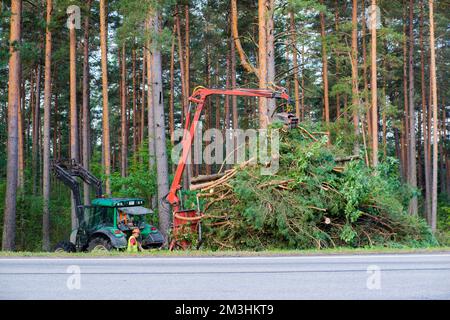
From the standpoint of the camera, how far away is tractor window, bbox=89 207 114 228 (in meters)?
17.1

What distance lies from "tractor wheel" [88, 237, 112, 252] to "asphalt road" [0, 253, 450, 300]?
6.29 metres

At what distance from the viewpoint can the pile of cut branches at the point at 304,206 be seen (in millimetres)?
15039

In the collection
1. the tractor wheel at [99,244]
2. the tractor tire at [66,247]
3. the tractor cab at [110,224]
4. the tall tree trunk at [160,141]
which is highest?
the tall tree trunk at [160,141]

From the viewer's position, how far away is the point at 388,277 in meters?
7.14

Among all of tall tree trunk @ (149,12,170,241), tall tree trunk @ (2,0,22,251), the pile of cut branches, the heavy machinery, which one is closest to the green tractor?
the heavy machinery

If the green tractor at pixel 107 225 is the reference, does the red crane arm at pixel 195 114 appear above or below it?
above

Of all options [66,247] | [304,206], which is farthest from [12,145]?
[304,206]

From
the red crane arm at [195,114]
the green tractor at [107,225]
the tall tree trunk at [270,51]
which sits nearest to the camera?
the red crane arm at [195,114]

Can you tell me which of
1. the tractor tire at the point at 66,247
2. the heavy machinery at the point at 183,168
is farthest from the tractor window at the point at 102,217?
the heavy machinery at the point at 183,168

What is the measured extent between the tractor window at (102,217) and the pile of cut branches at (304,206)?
2881mm

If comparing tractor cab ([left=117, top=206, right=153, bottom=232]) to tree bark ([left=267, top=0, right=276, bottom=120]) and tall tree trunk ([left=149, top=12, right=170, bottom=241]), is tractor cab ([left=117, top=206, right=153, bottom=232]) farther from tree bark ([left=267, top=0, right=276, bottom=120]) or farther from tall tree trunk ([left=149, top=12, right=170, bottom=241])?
tree bark ([left=267, top=0, right=276, bottom=120])

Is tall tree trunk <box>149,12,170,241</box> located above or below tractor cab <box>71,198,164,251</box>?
above

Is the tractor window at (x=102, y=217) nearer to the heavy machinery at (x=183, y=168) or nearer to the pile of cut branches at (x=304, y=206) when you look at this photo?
the heavy machinery at (x=183, y=168)
